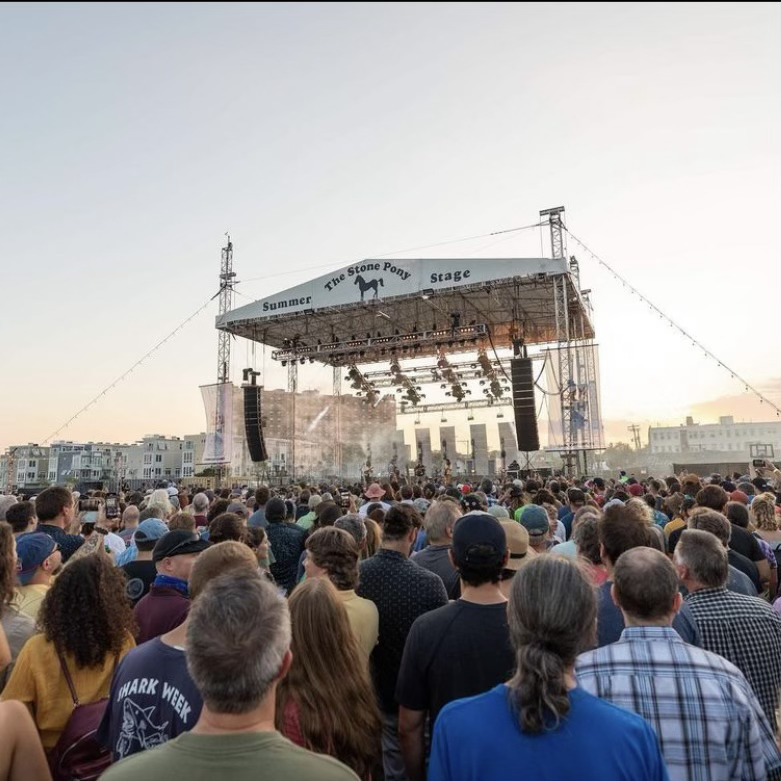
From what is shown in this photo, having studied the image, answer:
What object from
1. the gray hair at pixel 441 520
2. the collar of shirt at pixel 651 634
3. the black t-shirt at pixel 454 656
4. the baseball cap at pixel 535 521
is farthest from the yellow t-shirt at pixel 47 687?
the baseball cap at pixel 535 521

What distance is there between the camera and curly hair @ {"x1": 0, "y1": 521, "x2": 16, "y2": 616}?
8.19 ft

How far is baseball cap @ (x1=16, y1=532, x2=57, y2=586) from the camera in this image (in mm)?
2984

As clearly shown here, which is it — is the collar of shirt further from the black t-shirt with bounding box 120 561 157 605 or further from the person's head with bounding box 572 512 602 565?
the black t-shirt with bounding box 120 561 157 605

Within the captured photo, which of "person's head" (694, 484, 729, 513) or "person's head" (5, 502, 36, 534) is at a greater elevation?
"person's head" (5, 502, 36, 534)

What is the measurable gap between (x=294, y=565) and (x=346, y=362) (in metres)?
19.6

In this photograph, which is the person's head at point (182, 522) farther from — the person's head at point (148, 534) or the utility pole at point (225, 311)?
the utility pole at point (225, 311)

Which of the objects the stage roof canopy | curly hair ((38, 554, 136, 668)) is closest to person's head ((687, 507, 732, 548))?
curly hair ((38, 554, 136, 668))

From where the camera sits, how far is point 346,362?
81.9ft

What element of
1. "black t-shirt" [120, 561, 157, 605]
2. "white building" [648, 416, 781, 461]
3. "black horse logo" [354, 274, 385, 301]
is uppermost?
"black horse logo" [354, 274, 385, 301]

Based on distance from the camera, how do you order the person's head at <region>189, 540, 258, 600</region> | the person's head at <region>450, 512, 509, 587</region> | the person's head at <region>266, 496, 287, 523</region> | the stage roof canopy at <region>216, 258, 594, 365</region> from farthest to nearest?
the stage roof canopy at <region>216, 258, 594, 365</region>
the person's head at <region>266, 496, 287, 523</region>
the person's head at <region>189, 540, 258, 600</region>
the person's head at <region>450, 512, 509, 587</region>

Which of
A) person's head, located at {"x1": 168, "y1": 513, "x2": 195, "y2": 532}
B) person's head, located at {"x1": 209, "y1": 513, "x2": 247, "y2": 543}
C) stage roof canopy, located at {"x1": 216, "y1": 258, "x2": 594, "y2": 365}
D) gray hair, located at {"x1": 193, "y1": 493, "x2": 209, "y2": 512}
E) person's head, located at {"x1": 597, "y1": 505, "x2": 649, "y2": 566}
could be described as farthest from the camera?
stage roof canopy, located at {"x1": 216, "y1": 258, "x2": 594, "y2": 365}

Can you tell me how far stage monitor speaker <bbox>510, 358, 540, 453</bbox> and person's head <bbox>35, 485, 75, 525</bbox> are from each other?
12.8m

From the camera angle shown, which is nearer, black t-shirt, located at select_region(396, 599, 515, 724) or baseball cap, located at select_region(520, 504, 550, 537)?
black t-shirt, located at select_region(396, 599, 515, 724)

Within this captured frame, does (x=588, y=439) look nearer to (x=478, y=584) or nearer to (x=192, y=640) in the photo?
(x=478, y=584)
